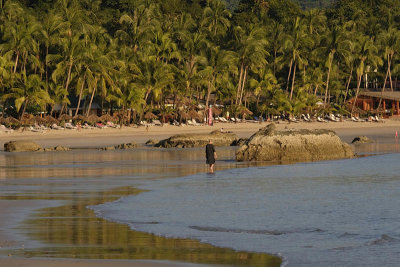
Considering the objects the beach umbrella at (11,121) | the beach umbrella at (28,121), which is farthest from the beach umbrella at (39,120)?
the beach umbrella at (11,121)

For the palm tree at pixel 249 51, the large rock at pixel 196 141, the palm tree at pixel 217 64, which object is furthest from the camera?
the palm tree at pixel 249 51

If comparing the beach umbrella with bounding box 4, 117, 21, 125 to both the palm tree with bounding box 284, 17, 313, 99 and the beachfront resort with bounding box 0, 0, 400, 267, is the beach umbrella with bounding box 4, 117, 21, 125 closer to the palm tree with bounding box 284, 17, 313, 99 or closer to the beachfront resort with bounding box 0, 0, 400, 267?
the beachfront resort with bounding box 0, 0, 400, 267

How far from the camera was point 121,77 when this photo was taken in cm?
7438

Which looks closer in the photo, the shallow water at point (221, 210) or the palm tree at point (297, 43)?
the shallow water at point (221, 210)

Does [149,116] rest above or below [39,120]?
above

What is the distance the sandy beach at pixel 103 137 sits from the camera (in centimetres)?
1045

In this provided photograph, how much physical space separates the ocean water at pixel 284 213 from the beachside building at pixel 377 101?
7706 cm

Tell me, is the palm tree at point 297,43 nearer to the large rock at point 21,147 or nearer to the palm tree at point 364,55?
the palm tree at point 364,55

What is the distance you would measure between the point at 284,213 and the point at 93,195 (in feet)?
18.1

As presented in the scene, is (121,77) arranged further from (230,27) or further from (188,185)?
(188,185)

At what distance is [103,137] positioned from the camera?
58.9 meters

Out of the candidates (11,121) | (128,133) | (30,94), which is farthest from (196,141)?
(30,94)

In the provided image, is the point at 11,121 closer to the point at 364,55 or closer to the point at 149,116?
the point at 149,116

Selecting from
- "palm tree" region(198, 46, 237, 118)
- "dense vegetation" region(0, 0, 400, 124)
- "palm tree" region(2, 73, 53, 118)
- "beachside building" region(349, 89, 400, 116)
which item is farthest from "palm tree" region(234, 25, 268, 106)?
"palm tree" region(2, 73, 53, 118)
